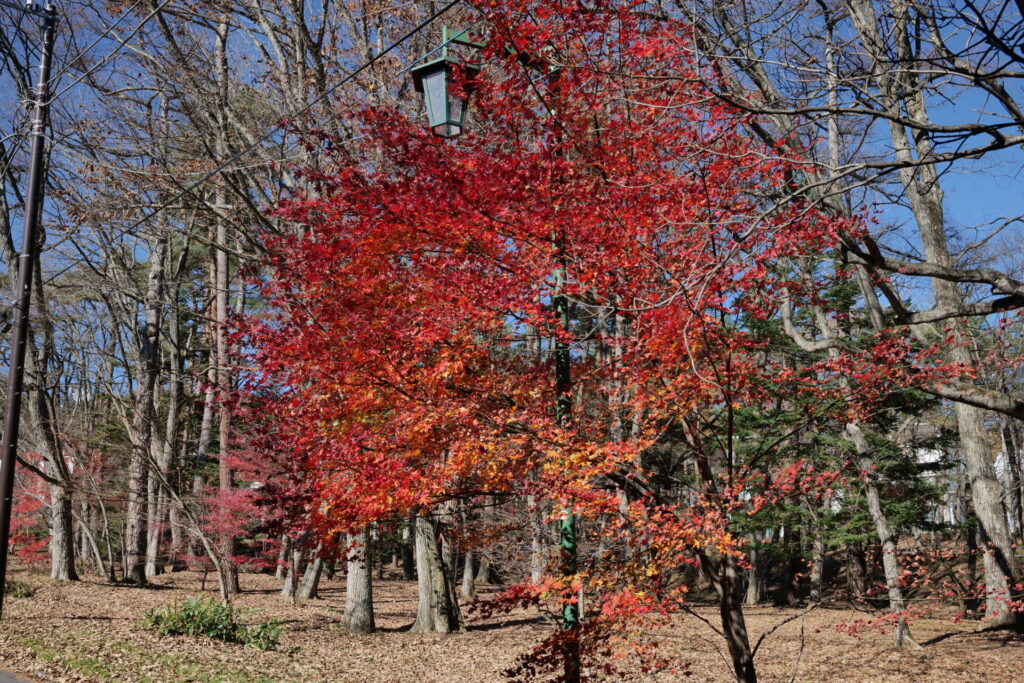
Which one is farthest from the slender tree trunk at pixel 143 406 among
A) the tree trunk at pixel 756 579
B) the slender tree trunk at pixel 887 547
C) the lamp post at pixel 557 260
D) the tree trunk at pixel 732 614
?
the tree trunk at pixel 756 579

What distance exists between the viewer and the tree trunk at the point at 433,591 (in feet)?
53.7

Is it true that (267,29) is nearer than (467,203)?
No

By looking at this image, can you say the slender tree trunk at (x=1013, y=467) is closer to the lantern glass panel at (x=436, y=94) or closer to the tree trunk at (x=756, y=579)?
the tree trunk at (x=756, y=579)

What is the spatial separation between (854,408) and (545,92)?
17.3 ft

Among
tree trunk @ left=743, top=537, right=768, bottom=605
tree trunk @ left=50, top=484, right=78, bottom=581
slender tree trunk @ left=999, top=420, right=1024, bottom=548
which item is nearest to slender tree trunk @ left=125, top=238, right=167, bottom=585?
tree trunk @ left=50, top=484, right=78, bottom=581

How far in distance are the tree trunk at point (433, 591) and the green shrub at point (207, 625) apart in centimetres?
389

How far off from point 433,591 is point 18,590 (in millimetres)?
8517

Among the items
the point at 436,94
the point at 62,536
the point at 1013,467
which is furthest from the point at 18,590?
the point at 1013,467

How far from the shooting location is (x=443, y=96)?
7074 millimetres

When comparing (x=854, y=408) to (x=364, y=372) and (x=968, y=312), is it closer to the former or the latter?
(x=968, y=312)

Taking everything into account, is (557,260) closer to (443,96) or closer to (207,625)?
(443,96)

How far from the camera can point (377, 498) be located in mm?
7887

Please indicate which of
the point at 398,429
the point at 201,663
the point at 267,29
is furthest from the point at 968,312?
the point at 267,29

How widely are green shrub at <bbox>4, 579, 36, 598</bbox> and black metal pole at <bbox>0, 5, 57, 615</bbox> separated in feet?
19.6
